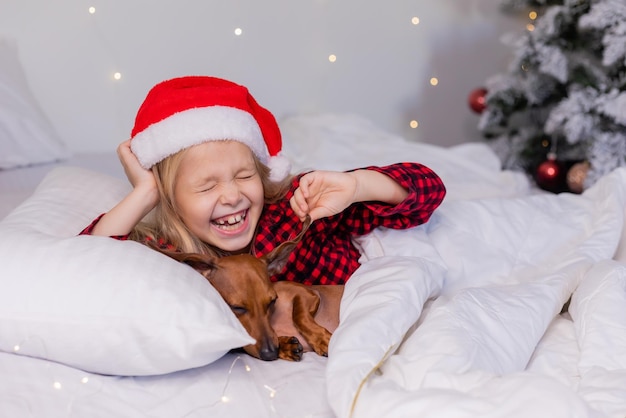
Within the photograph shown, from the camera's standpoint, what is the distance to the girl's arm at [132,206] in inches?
54.5

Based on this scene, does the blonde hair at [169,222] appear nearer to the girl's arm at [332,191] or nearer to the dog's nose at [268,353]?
the girl's arm at [332,191]

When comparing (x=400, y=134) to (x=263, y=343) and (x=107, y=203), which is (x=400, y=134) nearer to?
(x=107, y=203)

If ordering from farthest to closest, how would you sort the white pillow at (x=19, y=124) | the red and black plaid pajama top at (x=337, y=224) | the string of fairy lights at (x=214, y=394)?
1. the white pillow at (x=19, y=124)
2. the red and black plaid pajama top at (x=337, y=224)
3. the string of fairy lights at (x=214, y=394)

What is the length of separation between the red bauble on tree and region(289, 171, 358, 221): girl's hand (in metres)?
1.47

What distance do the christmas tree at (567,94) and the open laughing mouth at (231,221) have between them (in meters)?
1.49

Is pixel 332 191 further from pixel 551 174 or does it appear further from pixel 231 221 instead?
pixel 551 174

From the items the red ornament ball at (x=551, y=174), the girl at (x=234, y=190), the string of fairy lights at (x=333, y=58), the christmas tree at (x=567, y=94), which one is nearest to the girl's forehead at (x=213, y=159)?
the girl at (x=234, y=190)

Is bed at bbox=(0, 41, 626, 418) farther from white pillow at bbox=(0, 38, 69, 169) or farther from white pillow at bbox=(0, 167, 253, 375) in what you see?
white pillow at bbox=(0, 38, 69, 169)

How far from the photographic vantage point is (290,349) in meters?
1.18

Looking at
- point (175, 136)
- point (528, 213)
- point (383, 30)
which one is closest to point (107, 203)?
point (175, 136)

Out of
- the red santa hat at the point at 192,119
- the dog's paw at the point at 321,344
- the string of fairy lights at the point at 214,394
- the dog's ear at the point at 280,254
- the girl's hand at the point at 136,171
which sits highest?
the red santa hat at the point at 192,119

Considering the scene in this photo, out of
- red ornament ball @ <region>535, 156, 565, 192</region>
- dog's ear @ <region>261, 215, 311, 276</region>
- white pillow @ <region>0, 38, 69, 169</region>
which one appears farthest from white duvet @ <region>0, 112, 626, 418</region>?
red ornament ball @ <region>535, 156, 565, 192</region>

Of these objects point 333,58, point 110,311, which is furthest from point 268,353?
point 333,58

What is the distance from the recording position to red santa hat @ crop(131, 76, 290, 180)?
4.48 ft
